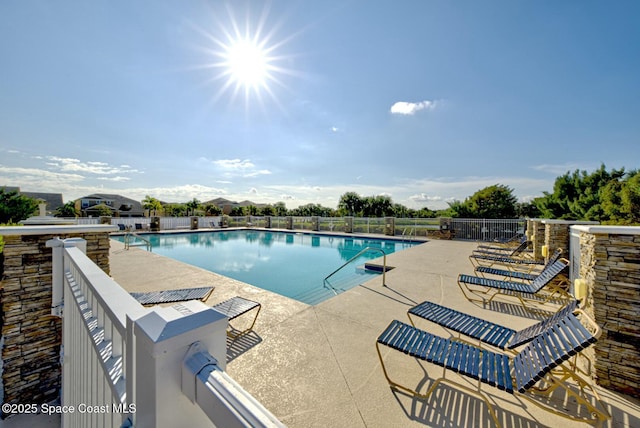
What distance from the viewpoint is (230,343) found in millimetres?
3217

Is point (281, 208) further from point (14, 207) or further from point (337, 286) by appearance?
point (337, 286)

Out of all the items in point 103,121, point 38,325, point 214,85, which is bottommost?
point 38,325

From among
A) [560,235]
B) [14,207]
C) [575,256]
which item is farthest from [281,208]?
[575,256]

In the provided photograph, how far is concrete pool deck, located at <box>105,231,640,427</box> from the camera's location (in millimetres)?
2150

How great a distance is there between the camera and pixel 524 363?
2209 mm

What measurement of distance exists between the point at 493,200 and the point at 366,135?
9491 millimetres

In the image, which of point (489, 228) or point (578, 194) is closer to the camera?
point (489, 228)

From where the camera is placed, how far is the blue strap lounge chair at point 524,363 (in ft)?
6.50

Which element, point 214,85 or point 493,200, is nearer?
point 214,85

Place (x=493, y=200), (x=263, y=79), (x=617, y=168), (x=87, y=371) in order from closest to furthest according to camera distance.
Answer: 1. (x=87, y=371)
2. (x=263, y=79)
3. (x=617, y=168)
4. (x=493, y=200)

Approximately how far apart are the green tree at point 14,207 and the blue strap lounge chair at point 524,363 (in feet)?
43.6

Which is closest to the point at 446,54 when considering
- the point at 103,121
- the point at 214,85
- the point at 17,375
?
the point at 214,85

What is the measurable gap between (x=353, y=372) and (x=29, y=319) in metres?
3.65

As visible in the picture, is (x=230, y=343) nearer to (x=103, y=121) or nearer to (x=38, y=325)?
(x=38, y=325)
